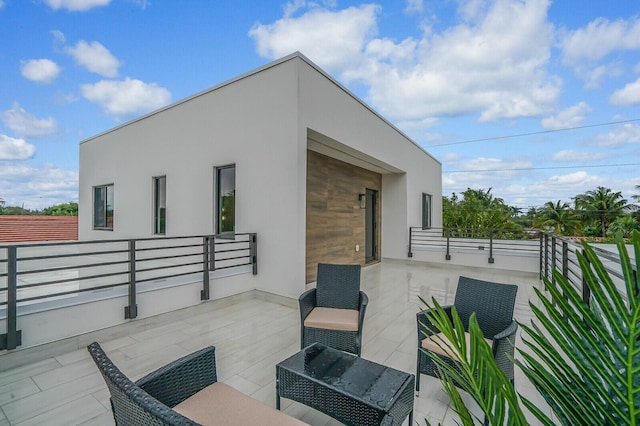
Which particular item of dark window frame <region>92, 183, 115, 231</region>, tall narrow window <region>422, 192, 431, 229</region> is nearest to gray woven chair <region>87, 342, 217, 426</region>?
dark window frame <region>92, 183, 115, 231</region>

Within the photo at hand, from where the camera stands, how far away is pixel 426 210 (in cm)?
1057

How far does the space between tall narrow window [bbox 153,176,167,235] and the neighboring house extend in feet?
0.08

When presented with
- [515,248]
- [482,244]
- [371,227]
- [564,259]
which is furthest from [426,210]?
[564,259]

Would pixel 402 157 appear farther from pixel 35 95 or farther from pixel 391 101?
pixel 35 95

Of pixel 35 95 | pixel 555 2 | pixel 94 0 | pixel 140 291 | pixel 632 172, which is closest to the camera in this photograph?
pixel 140 291

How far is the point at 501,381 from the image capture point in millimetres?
596

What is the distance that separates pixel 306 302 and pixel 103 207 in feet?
27.1

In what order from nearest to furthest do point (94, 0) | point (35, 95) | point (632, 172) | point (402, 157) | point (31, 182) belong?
point (94, 0), point (402, 157), point (35, 95), point (31, 182), point (632, 172)

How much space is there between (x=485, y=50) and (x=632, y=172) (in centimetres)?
2174

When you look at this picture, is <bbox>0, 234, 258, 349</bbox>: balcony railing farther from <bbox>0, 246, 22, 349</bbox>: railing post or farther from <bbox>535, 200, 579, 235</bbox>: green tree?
<bbox>535, 200, 579, 235</bbox>: green tree

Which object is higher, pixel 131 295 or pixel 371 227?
pixel 371 227

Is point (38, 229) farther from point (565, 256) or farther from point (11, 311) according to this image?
point (565, 256)

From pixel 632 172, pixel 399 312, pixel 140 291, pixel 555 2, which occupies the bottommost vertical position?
pixel 399 312

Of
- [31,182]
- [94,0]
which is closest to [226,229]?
[94,0]
